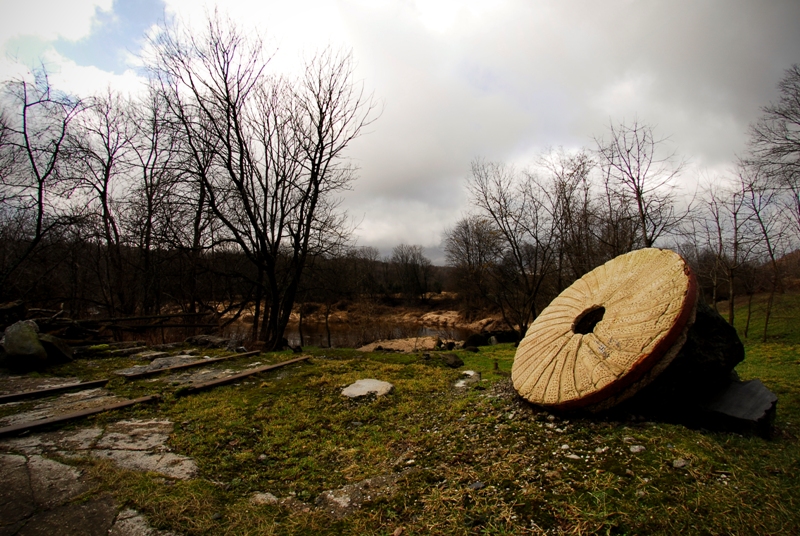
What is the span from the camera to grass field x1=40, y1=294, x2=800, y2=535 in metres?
1.73

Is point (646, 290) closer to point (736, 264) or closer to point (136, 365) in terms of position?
point (136, 365)

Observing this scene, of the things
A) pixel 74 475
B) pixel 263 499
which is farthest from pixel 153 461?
pixel 263 499

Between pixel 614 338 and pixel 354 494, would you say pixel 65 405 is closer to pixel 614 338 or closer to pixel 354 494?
pixel 354 494

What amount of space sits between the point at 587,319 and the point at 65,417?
556 cm

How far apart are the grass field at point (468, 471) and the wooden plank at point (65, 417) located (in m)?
0.17

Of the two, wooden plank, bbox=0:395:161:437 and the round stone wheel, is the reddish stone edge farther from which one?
wooden plank, bbox=0:395:161:437

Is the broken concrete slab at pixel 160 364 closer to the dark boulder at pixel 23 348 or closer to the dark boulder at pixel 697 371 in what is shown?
the dark boulder at pixel 23 348

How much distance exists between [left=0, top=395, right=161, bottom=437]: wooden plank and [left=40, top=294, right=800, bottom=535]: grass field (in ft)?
0.54

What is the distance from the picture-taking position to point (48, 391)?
14.5 feet

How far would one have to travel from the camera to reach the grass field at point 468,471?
5.69ft

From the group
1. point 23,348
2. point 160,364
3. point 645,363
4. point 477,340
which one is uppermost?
point 645,363

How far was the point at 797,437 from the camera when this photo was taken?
2.91 metres

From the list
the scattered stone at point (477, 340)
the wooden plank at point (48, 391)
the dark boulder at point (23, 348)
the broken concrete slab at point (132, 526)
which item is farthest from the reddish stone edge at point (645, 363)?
the scattered stone at point (477, 340)

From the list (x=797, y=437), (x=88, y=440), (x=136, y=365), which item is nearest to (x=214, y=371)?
(x=136, y=365)
